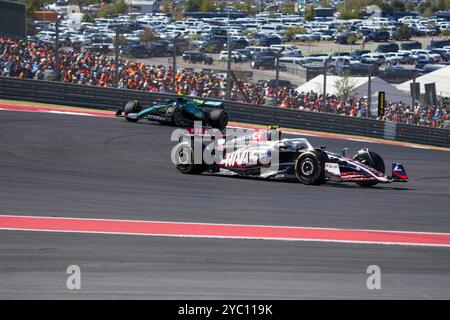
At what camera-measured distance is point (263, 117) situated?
26.6m

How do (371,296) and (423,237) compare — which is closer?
(371,296)

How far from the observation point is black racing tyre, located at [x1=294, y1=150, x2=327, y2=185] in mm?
14617

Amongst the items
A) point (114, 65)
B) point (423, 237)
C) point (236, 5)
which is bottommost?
point (423, 237)

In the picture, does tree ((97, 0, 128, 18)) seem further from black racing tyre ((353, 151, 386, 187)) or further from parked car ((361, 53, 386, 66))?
black racing tyre ((353, 151, 386, 187))

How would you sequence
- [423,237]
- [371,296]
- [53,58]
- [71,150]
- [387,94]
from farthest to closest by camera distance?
1. [387,94]
2. [53,58]
3. [71,150]
4. [423,237]
5. [371,296]

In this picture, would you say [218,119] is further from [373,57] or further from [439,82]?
[373,57]

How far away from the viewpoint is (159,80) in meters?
26.9

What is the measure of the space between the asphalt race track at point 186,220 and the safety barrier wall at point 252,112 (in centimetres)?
614

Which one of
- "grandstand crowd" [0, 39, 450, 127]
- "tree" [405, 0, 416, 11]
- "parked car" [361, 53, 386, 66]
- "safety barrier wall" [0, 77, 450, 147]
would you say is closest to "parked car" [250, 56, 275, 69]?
"grandstand crowd" [0, 39, 450, 127]

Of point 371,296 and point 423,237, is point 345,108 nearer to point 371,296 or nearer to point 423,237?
point 423,237

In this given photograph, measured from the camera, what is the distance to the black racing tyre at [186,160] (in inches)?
608

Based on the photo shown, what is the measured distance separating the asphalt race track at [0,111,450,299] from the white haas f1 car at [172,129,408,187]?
0.23 meters
